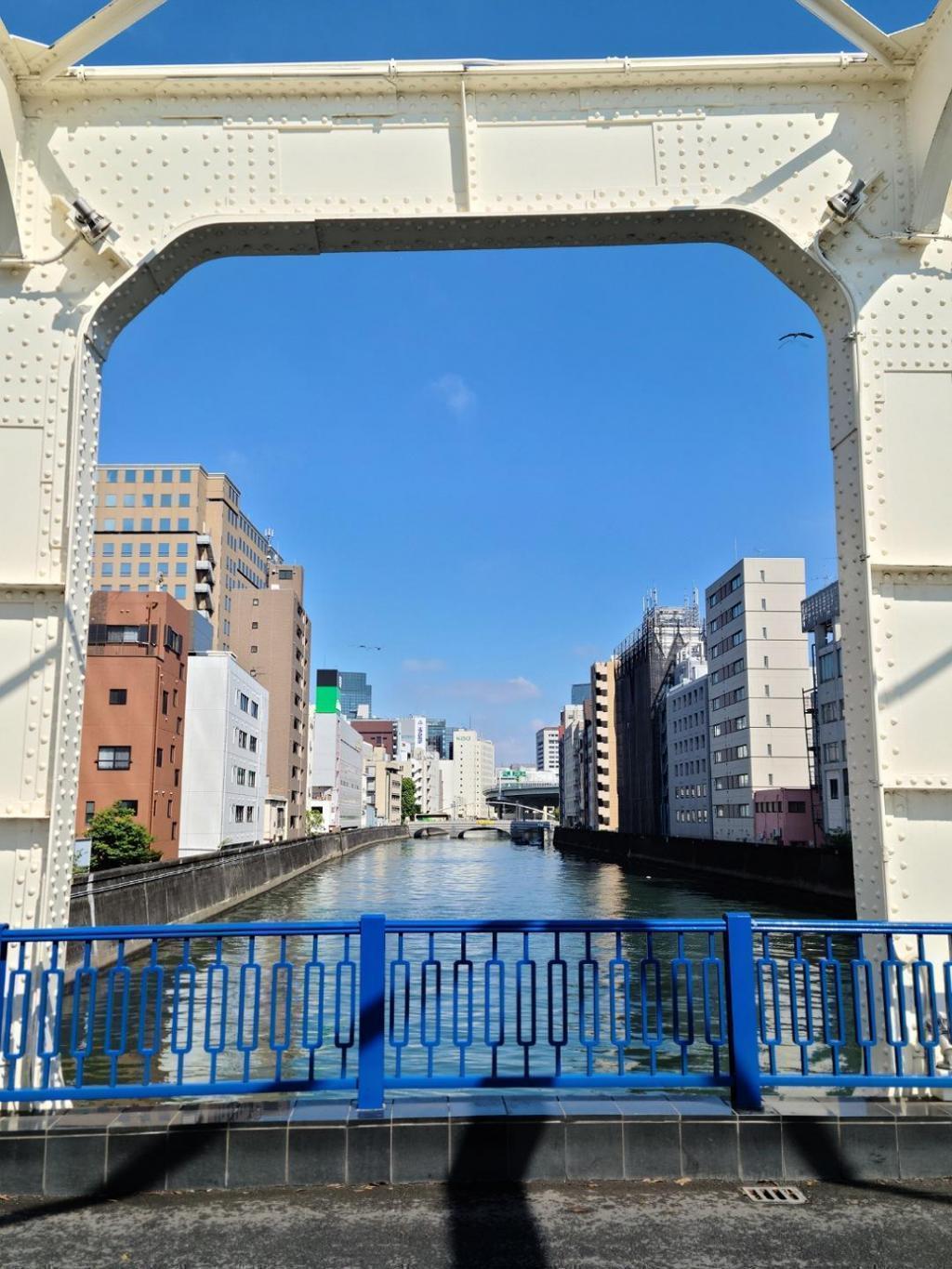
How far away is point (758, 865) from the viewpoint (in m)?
50.0

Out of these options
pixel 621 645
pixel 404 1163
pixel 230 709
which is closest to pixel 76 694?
pixel 404 1163

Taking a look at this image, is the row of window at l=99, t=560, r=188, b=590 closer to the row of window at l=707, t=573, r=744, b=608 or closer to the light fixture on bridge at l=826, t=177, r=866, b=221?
the row of window at l=707, t=573, r=744, b=608

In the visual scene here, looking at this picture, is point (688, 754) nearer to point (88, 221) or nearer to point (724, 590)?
point (724, 590)

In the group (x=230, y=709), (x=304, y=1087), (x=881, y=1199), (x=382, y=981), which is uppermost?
(x=230, y=709)

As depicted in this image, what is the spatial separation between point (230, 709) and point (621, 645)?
68095 mm

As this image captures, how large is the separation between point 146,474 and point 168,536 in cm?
703

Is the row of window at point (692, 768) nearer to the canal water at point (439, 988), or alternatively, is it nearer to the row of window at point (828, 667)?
the canal water at point (439, 988)

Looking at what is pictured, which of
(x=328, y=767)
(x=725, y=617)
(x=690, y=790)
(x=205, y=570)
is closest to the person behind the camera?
(x=725, y=617)

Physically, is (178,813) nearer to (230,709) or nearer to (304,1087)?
(230,709)

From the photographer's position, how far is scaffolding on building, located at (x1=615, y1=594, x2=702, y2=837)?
9294 cm

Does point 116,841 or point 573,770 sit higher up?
point 573,770

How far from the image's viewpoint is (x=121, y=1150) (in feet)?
15.4

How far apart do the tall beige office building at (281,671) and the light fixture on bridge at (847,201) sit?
77.4 meters

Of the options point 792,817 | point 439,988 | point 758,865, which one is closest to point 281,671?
point 792,817
